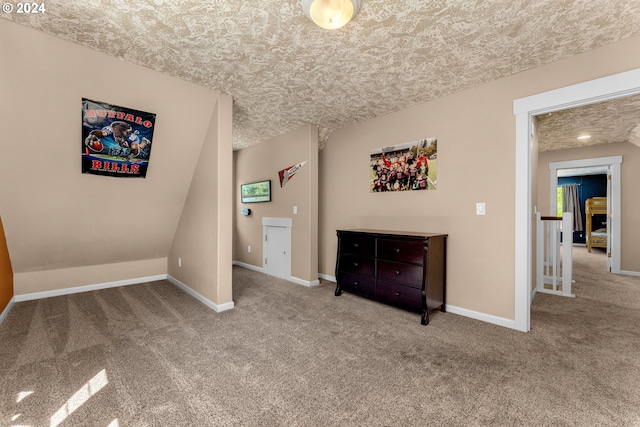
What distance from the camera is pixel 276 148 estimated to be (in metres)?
4.75

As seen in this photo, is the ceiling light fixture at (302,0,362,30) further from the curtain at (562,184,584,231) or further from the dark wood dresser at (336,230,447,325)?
the curtain at (562,184,584,231)

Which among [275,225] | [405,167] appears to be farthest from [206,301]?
[405,167]

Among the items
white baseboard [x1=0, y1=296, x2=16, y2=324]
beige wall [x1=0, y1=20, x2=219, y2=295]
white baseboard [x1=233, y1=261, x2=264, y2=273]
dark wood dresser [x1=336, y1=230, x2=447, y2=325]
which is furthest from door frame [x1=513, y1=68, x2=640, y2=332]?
white baseboard [x1=0, y1=296, x2=16, y2=324]

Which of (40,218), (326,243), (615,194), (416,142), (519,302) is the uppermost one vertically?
(416,142)

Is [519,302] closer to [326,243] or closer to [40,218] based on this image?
[326,243]

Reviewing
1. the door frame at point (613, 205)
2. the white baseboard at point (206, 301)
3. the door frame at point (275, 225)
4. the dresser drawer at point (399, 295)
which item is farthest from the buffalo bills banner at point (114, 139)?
the door frame at point (613, 205)

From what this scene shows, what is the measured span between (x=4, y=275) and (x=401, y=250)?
4.43m

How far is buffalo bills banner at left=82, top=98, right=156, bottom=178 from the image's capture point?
8.55ft

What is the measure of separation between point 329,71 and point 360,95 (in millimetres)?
648

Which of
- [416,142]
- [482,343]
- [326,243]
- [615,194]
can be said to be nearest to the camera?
[482,343]

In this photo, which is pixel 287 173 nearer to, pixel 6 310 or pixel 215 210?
pixel 215 210

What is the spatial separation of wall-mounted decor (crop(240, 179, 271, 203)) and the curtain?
10719mm

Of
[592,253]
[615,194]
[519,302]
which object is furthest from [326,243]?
[592,253]

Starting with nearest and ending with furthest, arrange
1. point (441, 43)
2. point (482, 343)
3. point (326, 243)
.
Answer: point (441, 43), point (482, 343), point (326, 243)
